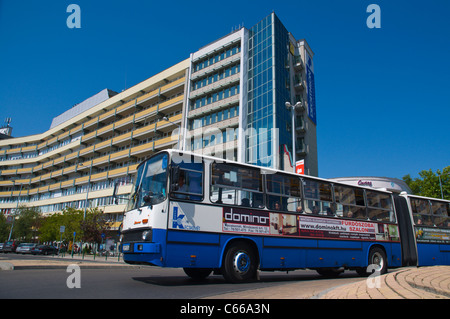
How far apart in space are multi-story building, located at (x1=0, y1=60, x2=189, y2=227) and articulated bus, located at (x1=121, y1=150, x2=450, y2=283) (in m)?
27.2

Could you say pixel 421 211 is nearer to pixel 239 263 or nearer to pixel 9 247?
pixel 239 263

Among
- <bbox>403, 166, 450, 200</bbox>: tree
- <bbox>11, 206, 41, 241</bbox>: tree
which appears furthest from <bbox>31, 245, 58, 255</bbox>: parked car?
<bbox>403, 166, 450, 200</bbox>: tree

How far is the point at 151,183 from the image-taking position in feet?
29.0

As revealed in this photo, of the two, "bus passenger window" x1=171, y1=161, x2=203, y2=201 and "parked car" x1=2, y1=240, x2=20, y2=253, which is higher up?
"bus passenger window" x1=171, y1=161, x2=203, y2=201

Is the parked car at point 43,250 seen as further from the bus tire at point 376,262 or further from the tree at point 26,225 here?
the bus tire at point 376,262

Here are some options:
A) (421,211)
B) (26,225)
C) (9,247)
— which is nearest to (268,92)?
(421,211)

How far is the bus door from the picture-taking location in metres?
13.3

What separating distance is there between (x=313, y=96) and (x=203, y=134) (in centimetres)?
1625

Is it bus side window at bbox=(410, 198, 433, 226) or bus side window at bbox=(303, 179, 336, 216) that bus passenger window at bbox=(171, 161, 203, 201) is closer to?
bus side window at bbox=(303, 179, 336, 216)

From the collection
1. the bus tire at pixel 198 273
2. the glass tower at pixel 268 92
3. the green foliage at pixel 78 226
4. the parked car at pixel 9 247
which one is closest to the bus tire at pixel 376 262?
the bus tire at pixel 198 273

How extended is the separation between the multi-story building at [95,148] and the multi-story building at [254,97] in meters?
4.14

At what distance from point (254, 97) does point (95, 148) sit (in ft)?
108

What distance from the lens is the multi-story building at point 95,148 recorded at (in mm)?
48938
